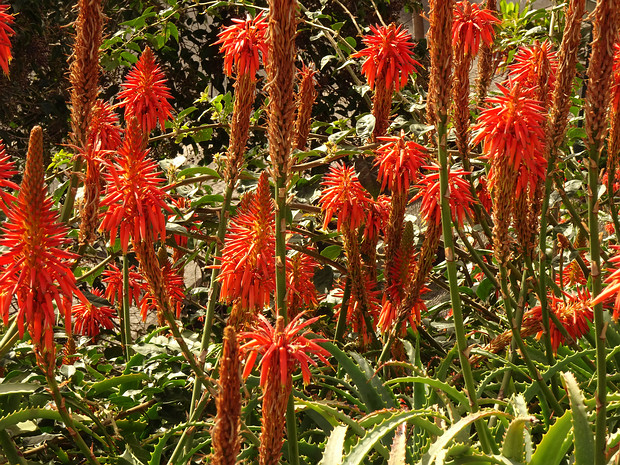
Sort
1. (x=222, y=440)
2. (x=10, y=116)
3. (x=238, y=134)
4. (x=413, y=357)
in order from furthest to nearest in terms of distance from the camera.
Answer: (x=10, y=116)
(x=413, y=357)
(x=238, y=134)
(x=222, y=440)

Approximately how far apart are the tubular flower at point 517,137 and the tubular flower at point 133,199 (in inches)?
26.5

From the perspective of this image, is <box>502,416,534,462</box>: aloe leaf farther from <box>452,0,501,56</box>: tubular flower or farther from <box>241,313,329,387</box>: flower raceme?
<box>452,0,501,56</box>: tubular flower

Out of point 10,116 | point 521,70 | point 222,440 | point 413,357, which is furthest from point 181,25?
point 222,440

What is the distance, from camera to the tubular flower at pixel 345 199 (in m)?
1.83

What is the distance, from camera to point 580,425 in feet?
3.84

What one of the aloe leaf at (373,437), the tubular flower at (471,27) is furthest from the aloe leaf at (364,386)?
the tubular flower at (471,27)

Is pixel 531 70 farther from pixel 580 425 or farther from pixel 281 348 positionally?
pixel 281 348

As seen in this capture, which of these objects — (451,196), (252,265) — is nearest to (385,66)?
(451,196)

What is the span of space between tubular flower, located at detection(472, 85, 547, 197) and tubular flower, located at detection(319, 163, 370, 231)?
1.30ft

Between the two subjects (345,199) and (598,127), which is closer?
(598,127)

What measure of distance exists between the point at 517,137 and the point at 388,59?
0.72m

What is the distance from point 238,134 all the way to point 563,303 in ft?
3.53

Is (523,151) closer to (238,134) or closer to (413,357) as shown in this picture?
(238,134)

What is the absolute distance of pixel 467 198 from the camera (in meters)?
1.77
